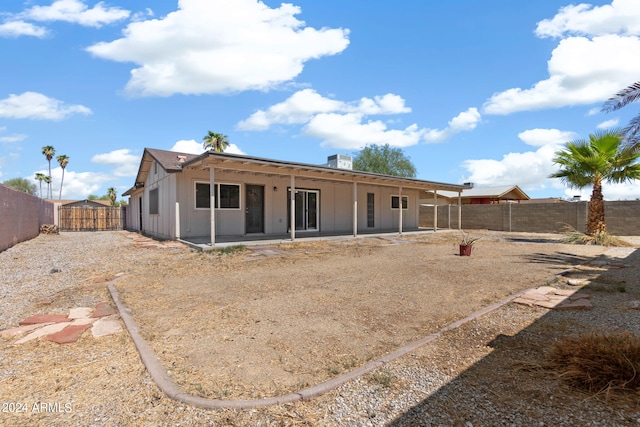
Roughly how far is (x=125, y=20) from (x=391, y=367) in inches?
375

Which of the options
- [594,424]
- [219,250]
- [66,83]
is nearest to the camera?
[594,424]

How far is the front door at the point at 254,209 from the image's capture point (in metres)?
12.8

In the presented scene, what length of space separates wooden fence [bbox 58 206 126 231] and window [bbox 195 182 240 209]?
14.7 meters

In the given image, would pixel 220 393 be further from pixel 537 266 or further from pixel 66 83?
pixel 66 83

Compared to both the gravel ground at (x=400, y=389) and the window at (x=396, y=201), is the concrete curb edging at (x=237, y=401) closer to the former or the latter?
the gravel ground at (x=400, y=389)

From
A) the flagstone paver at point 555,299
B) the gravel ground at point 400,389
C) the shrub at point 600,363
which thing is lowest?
the gravel ground at point 400,389

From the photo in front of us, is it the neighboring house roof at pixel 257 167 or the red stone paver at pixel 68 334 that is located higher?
the neighboring house roof at pixel 257 167

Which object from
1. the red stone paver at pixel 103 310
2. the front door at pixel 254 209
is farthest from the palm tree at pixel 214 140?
the red stone paver at pixel 103 310

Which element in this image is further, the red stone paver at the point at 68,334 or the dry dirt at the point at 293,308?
Result: the red stone paver at the point at 68,334

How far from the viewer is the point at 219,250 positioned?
356 inches

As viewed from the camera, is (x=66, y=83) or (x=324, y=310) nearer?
(x=324, y=310)

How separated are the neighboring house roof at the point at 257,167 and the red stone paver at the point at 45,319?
5.60m

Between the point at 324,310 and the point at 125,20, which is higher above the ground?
the point at 125,20

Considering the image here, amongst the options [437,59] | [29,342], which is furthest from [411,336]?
[437,59]
